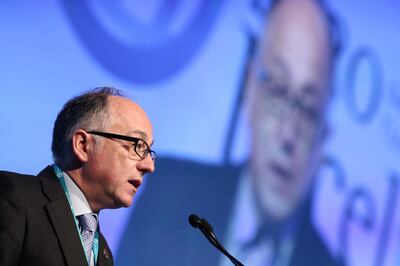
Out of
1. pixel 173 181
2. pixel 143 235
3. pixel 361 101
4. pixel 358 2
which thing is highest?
pixel 358 2

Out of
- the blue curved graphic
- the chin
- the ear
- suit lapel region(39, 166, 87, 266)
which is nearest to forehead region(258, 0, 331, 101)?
the blue curved graphic

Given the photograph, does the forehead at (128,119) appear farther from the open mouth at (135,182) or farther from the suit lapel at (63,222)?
the suit lapel at (63,222)

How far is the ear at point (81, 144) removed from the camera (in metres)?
1.81

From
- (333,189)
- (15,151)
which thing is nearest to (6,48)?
(15,151)

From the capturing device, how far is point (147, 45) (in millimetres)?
2812

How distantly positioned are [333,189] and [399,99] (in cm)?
68

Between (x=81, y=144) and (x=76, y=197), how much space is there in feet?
0.44

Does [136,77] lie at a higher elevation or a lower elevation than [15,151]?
higher

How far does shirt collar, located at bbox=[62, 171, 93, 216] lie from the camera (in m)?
1.80

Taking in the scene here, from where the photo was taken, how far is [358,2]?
11.8 feet

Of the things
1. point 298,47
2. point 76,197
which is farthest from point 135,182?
point 298,47

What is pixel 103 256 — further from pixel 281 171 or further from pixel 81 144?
pixel 281 171

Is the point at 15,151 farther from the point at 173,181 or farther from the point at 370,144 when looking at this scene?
the point at 370,144

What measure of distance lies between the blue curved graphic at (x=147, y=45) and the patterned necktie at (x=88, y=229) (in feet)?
3.21
